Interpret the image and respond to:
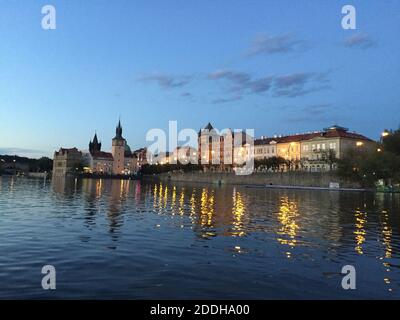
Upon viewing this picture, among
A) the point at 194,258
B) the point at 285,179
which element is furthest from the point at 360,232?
the point at 285,179

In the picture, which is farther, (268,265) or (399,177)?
(399,177)

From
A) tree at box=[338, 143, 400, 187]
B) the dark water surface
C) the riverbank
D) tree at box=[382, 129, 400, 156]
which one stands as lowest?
the dark water surface

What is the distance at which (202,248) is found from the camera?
1961 cm

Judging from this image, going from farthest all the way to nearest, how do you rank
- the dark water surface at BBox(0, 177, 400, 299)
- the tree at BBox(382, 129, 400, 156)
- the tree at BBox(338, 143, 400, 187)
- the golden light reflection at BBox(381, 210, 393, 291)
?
the tree at BBox(382, 129, 400, 156) < the tree at BBox(338, 143, 400, 187) < the golden light reflection at BBox(381, 210, 393, 291) < the dark water surface at BBox(0, 177, 400, 299)

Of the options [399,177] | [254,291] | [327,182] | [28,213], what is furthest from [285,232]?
[327,182]

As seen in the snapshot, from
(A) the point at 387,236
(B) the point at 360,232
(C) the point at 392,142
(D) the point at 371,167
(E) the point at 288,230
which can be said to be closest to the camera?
(A) the point at 387,236

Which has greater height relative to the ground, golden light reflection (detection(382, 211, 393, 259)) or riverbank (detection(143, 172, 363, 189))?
riverbank (detection(143, 172, 363, 189))

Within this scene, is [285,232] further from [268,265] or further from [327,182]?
[327,182]

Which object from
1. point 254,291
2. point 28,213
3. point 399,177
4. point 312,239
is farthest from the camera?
point 399,177

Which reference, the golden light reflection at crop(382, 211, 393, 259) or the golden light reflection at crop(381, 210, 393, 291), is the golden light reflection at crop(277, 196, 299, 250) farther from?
the golden light reflection at crop(382, 211, 393, 259)

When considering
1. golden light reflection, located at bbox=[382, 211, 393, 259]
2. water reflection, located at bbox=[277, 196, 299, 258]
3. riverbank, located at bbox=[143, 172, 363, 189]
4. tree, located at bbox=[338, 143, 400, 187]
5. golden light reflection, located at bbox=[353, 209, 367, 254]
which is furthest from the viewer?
riverbank, located at bbox=[143, 172, 363, 189]

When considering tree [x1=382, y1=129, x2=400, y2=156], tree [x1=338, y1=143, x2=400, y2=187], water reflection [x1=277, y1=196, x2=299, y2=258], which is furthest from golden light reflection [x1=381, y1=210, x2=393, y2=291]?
tree [x1=382, y1=129, x2=400, y2=156]

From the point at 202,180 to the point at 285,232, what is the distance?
162m

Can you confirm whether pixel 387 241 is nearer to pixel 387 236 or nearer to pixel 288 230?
pixel 387 236
